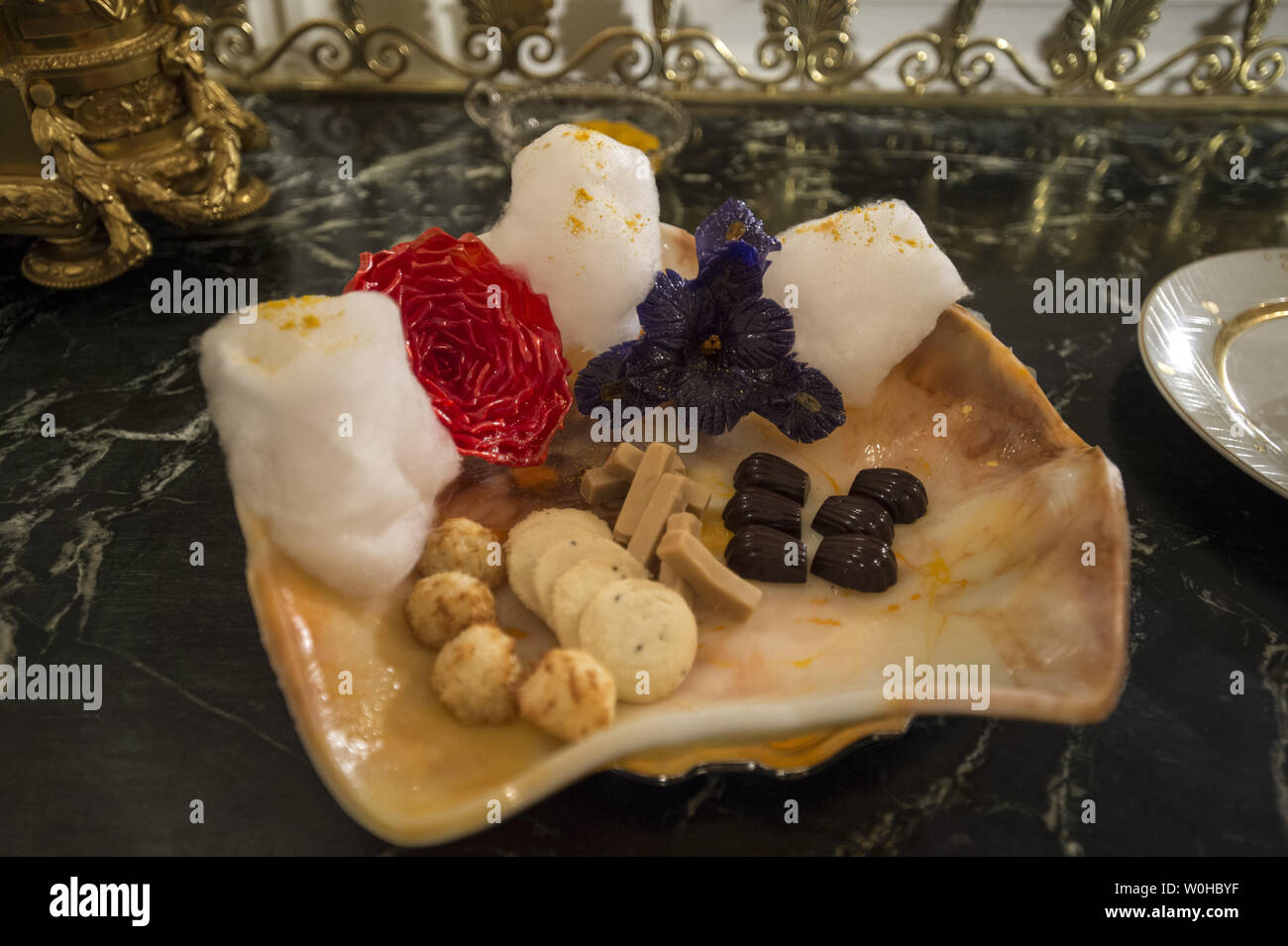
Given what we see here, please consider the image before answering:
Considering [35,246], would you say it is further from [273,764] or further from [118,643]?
[273,764]

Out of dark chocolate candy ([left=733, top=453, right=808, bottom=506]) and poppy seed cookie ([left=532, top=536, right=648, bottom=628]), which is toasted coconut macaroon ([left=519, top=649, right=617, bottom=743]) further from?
dark chocolate candy ([left=733, top=453, right=808, bottom=506])

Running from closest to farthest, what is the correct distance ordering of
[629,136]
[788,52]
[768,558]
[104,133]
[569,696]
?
1. [569,696]
2. [768,558]
3. [104,133]
4. [629,136]
5. [788,52]

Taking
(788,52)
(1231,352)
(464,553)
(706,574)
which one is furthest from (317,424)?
(788,52)

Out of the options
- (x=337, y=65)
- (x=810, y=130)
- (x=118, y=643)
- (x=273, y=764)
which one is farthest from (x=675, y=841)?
(x=337, y=65)

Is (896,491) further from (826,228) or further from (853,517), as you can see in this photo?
(826,228)

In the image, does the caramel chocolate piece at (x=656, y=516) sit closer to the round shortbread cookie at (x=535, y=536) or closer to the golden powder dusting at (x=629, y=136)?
the round shortbread cookie at (x=535, y=536)

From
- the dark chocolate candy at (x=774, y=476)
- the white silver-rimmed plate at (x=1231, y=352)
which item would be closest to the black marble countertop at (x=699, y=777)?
the white silver-rimmed plate at (x=1231, y=352)
